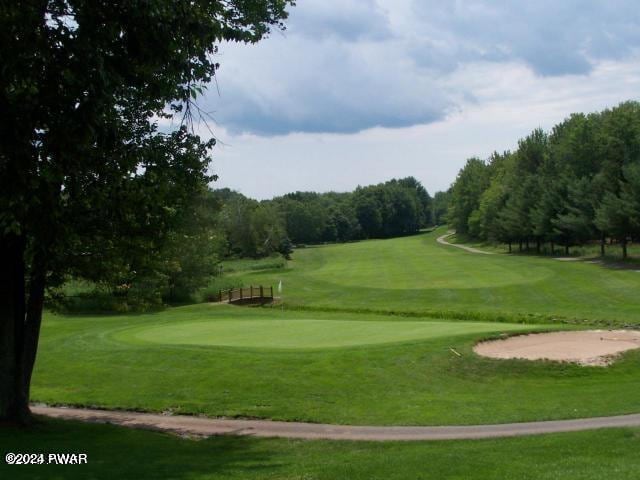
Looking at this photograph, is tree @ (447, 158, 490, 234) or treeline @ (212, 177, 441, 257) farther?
tree @ (447, 158, 490, 234)

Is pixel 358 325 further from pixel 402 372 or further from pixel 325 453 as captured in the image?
pixel 325 453

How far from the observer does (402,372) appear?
19125 mm

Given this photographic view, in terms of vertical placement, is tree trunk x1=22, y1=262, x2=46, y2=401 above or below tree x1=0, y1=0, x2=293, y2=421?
below

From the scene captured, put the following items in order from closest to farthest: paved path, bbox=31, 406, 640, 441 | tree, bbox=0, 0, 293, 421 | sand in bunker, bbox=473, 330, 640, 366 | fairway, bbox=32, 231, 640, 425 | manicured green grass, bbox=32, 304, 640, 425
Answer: tree, bbox=0, 0, 293, 421
paved path, bbox=31, 406, 640, 441
manicured green grass, bbox=32, 304, 640, 425
fairway, bbox=32, 231, 640, 425
sand in bunker, bbox=473, 330, 640, 366

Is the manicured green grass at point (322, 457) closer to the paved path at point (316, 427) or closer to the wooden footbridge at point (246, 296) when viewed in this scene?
the paved path at point (316, 427)

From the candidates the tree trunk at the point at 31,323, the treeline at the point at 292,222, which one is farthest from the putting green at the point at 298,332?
the treeline at the point at 292,222

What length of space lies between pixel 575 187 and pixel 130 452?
70.3 m

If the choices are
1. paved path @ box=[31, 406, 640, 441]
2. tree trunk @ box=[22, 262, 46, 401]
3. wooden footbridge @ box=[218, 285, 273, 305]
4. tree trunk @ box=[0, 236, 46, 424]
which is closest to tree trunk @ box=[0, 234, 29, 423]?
tree trunk @ box=[0, 236, 46, 424]

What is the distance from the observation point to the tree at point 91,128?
9250 millimetres

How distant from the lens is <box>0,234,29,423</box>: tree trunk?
529 inches

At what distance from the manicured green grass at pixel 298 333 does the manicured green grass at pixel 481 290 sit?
1106 centimetres

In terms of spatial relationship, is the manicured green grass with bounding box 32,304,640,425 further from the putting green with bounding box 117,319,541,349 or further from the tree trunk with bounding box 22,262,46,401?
the tree trunk with bounding box 22,262,46,401

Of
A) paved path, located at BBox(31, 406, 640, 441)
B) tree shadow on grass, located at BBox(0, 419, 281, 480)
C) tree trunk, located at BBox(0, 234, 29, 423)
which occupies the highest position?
tree trunk, located at BBox(0, 234, 29, 423)

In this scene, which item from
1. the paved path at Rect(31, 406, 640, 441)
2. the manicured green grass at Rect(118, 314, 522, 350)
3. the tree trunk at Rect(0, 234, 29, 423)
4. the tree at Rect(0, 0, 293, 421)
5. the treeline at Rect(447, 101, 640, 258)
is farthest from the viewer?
the treeline at Rect(447, 101, 640, 258)
